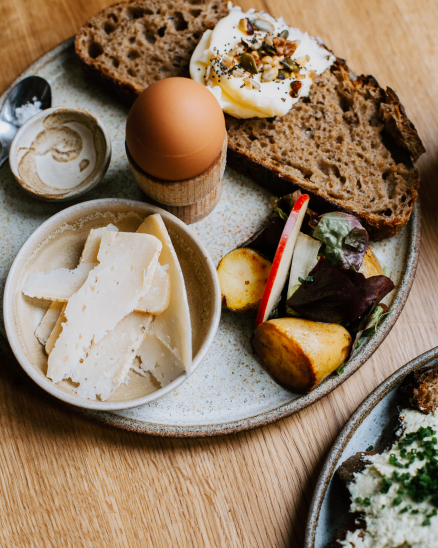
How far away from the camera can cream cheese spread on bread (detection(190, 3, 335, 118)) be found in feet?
4.56

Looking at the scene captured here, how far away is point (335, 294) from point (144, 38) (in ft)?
3.57

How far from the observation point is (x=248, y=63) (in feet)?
4.60

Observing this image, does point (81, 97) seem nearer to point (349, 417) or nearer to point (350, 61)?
point (350, 61)

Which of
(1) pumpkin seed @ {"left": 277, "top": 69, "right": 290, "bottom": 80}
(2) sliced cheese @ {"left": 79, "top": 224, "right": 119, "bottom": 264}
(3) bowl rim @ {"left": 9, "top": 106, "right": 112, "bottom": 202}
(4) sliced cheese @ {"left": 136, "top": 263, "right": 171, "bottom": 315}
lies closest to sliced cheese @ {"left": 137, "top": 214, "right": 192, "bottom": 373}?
(4) sliced cheese @ {"left": 136, "top": 263, "right": 171, "bottom": 315}

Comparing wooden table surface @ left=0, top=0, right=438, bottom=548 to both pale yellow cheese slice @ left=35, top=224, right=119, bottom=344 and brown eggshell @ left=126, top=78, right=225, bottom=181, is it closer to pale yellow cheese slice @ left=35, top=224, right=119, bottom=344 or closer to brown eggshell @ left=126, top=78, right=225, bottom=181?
pale yellow cheese slice @ left=35, top=224, right=119, bottom=344

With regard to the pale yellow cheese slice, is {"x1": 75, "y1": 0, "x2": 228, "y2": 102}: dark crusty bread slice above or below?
above

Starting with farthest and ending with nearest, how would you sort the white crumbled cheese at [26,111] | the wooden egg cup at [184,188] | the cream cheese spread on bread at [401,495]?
1. the white crumbled cheese at [26,111]
2. the wooden egg cup at [184,188]
3. the cream cheese spread on bread at [401,495]

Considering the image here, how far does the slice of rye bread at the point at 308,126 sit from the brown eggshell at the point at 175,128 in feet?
1.03

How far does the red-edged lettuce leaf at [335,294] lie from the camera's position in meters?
1.21

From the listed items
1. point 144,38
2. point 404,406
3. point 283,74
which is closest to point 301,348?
point 404,406

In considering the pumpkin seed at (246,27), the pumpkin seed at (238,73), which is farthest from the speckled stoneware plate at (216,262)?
the pumpkin seed at (246,27)

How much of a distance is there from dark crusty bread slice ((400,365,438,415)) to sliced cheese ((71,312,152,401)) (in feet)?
2.46

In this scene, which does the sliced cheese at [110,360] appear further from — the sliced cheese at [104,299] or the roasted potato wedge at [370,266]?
the roasted potato wedge at [370,266]

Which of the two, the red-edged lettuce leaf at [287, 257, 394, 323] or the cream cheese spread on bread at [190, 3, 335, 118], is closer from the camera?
the red-edged lettuce leaf at [287, 257, 394, 323]
